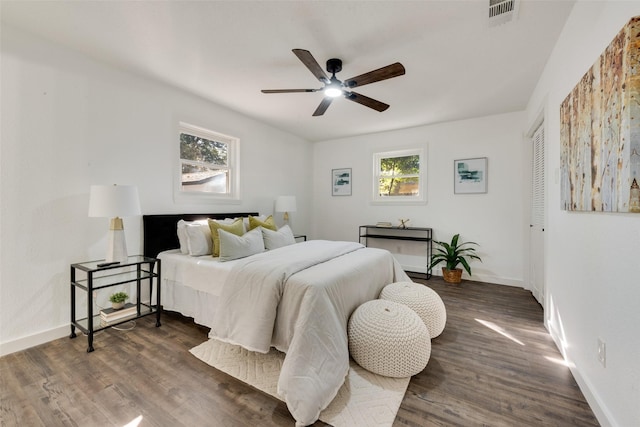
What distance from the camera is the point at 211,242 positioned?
9.52 ft

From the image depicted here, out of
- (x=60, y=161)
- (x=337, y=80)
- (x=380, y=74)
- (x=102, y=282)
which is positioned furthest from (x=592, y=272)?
(x=60, y=161)

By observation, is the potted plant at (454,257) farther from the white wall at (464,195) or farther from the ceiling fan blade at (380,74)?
the ceiling fan blade at (380,74)

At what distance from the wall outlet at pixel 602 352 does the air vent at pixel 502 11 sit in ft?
7.10

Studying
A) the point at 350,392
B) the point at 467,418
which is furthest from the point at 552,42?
the point at 350,392

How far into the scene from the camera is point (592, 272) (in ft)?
5.16

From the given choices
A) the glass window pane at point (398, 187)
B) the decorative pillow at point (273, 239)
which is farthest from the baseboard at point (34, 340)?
the glass window pane at point (398, 187)

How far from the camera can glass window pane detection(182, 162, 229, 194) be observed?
11.5 ft

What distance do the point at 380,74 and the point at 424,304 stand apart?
6.37ft

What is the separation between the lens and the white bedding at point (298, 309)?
1530mm

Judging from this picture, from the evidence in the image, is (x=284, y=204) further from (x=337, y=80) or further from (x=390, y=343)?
(x=390, y=343)

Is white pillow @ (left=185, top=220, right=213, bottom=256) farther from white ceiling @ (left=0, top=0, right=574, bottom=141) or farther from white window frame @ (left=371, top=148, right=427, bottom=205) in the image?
white window frame @ (left=371, top=148, right=427, bottom=205)

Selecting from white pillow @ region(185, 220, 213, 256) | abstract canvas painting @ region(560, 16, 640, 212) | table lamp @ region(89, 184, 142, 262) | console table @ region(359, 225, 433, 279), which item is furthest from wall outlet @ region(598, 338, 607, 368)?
table lamp @ region(89, 184, 142, 262)

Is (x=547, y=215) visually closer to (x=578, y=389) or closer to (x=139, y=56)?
(x=578, y=389)

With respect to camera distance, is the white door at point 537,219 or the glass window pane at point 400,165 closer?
the white door at point 537,219
